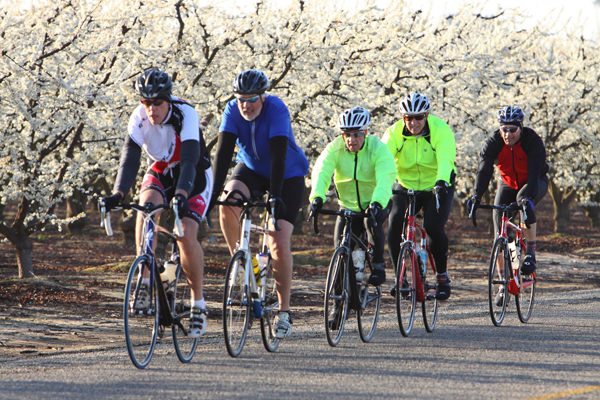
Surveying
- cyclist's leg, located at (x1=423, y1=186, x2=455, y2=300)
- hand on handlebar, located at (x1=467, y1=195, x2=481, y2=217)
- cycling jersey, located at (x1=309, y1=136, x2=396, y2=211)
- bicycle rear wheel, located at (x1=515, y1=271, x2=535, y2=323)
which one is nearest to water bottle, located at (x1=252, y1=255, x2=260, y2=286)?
cycling jersey, located at (x1=309, y1=136, x2=396, y2=211)

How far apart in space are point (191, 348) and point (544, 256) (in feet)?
45.7

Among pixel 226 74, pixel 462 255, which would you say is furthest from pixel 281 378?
pixel 462 255

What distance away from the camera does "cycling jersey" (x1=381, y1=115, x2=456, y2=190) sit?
7562 mm

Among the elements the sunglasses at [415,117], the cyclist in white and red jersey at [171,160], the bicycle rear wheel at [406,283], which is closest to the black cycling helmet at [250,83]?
the cyclist in white and red jersey at [171,160]

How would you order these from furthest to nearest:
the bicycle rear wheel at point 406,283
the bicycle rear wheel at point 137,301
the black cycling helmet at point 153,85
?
the bicycle rear wheel at point 406,283
the black cycling helmet at point 153,85
the bicycle rear wheel at point 137,301

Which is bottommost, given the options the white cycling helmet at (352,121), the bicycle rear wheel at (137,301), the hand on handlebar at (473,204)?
the bicycle rear wheel at (137,301)

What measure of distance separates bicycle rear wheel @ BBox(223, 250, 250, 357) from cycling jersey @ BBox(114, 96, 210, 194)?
83 cm

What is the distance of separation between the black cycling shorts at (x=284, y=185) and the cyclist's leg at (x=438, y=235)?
163cm

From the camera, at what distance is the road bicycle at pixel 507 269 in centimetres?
801

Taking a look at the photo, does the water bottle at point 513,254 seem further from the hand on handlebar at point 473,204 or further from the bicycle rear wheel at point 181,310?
the bicycle rear wheel at point 181,310

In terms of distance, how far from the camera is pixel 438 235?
759 centimetres

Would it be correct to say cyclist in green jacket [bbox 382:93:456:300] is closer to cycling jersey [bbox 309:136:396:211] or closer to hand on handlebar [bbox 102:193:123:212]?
cycling jersey [bbox 309:136:396:211]

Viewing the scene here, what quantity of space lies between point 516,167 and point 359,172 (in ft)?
7.86

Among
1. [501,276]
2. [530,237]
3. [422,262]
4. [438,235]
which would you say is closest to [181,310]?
[422,262]
